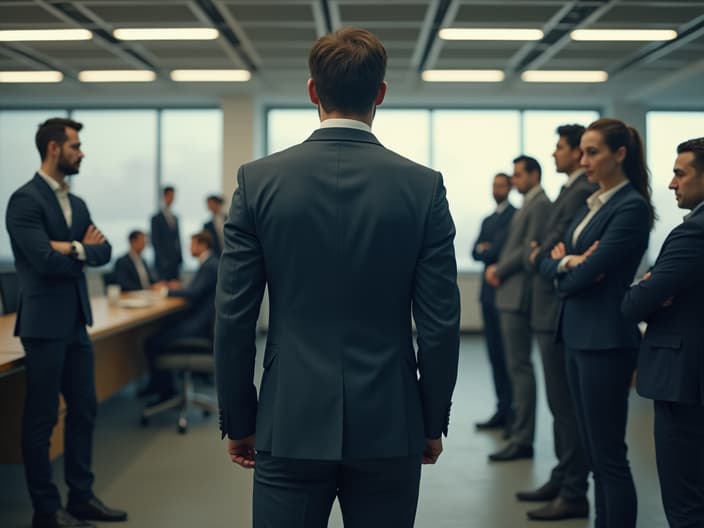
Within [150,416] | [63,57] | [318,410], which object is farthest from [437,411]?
[63,57]

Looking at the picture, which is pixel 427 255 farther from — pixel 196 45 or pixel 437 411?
pixel 196 45

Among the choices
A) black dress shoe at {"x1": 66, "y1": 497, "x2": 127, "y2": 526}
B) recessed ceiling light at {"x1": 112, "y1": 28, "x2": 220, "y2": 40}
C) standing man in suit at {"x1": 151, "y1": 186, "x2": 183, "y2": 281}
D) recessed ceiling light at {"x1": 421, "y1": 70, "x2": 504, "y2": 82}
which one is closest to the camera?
black dress shoe at {"x1": 66, "y1": 497, "x2": 127, "y2": 526}

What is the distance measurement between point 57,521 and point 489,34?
5.16 m

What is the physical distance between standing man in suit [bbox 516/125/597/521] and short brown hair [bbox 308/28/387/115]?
6.63 feet

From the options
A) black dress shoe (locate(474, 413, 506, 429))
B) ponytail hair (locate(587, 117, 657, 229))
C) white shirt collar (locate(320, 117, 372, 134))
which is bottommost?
black dress shoe (locate(474, 413, 506, 429))

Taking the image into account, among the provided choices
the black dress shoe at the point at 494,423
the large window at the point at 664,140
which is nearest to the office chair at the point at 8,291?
the black dress shoe at the point at 494,423

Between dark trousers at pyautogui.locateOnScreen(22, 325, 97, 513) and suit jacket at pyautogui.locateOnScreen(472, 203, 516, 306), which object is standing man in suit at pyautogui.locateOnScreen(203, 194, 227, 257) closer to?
suit jacket at pyautogui.locateOnScreen(472, 203, 516, 306)

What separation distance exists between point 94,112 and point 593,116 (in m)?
6.98

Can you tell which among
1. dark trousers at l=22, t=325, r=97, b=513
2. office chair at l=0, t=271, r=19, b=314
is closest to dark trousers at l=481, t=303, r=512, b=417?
dark trousers at l=22, t=325, r=97, b=513

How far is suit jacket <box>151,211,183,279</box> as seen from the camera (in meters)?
7.73

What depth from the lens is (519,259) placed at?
4.05m

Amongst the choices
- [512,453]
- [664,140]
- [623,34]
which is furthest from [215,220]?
[664,140]

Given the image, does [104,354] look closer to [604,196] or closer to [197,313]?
[197,313]

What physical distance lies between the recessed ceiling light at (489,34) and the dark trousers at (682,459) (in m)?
4.65
